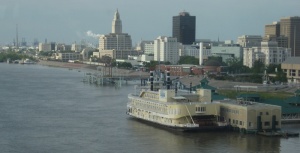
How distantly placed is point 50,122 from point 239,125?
192 inches

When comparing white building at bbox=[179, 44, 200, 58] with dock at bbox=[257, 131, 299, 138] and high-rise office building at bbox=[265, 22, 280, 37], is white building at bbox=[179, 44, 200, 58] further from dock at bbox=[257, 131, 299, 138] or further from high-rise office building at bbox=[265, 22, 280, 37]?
dock at bbox=[257, 131, 299, 138]

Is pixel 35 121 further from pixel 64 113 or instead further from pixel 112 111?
pixel 112 111

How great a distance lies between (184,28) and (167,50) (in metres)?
22.1

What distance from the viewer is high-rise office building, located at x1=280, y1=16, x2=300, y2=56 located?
5434cm

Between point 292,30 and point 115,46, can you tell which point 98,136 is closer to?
point 292,30

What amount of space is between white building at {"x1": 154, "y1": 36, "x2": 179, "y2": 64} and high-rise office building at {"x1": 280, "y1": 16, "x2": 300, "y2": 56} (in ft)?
38.7

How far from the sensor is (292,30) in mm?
55344

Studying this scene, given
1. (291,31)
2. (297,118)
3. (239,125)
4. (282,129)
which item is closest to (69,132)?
(239,125)

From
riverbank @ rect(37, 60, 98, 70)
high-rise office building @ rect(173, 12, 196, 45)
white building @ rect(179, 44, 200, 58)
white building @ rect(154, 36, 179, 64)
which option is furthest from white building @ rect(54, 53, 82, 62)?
white building @ rect(154, 36, 179, 64)

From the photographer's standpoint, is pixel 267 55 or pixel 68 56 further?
pixel 68 56

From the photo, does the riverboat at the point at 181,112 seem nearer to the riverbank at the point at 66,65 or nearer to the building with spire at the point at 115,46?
the riverbank at the point at 66,65

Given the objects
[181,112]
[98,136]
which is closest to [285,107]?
[181,112]

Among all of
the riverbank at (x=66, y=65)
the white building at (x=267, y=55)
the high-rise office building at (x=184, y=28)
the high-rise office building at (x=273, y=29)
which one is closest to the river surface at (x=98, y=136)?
the white building at (x=267, y=55)

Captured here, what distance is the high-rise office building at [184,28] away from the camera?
70438mm
